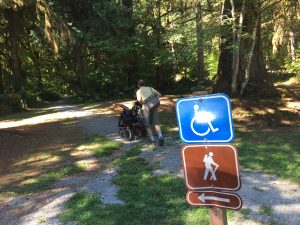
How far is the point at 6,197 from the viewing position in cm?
744

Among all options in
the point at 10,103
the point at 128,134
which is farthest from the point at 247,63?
the point at 10,103

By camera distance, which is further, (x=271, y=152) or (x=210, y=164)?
(x=271, y=152)

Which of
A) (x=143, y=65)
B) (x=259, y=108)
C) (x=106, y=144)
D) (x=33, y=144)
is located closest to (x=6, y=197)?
(x=106, y=144)

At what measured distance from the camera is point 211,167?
274 cm

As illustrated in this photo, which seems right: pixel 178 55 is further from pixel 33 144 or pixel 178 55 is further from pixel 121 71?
pixel 33 144

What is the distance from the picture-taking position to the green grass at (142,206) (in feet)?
18.6

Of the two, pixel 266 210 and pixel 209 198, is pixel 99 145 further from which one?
pixel 209 198

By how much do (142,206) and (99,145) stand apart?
528 centimetres

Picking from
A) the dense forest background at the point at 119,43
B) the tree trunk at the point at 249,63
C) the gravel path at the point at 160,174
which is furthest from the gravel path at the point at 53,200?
the dense forest background at the point at 119,43

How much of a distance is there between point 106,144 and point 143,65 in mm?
14170

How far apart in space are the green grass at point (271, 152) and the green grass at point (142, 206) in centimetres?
193

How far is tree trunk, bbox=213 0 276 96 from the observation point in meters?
14.7

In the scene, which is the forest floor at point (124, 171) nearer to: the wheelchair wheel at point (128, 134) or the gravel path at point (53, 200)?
the gravel path at point (53, 200)

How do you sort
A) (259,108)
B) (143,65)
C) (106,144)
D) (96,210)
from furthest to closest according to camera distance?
(143,65), (259,108), (106,144), (96,210)
